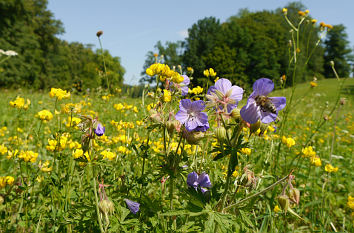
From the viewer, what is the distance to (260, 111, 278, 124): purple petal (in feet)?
3.12

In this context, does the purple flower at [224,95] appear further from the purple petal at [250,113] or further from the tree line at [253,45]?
the tree line at [253,45]

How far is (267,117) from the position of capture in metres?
0.96

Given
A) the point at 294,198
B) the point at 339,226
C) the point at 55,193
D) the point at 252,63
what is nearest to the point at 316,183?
the point at 339,226

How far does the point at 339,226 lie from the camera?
2326 millimetres

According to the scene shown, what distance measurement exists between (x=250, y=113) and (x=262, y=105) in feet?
0.23

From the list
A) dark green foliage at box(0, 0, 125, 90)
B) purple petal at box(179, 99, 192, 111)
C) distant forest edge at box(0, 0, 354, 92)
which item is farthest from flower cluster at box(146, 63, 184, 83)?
dark green foliage at box(0, 0, 125, 90)

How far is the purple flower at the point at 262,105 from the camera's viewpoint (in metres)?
0.94

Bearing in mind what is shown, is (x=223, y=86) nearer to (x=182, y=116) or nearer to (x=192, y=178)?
(x=182, y=116)

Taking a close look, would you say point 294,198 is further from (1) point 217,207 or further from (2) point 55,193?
(2) point 55,193

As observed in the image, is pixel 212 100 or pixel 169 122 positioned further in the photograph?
pixel 169 122

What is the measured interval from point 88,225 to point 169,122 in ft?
2.83

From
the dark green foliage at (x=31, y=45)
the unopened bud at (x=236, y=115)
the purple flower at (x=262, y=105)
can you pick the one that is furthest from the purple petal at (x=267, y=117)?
the dark green foliage at (x=31, y=45)

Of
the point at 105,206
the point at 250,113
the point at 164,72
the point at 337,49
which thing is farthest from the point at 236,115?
the point at 337,49

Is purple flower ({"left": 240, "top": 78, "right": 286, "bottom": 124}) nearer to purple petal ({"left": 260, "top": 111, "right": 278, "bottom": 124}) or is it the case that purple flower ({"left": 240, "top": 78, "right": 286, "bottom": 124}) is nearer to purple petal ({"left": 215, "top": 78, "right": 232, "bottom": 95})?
purple petal ({"left": 260, "top": 111, "right": 278, "bottom": 124})
